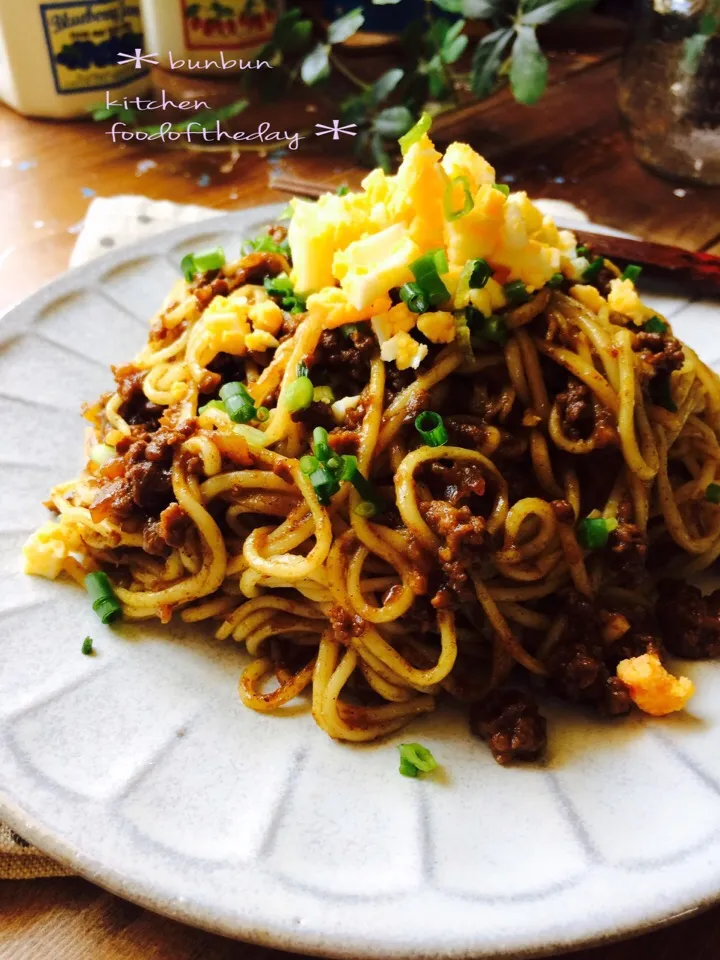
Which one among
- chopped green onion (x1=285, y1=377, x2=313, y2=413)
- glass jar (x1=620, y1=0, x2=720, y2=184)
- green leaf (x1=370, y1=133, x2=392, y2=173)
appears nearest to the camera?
chopped green onion (x1=285, y1=377, x2=313, y2=413)


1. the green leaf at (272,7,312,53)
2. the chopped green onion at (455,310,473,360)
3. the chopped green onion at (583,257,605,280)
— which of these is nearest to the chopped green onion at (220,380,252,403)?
the chopped green onion at (455,310,473,360)

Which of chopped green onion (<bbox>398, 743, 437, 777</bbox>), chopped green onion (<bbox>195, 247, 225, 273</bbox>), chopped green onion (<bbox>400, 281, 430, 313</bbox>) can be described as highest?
chopped green onion (<bbox>400, 281, 430, 313</bbox>)

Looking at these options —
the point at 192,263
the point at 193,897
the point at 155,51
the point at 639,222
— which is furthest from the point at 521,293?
the point at 155,51

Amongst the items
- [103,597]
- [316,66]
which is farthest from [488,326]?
[316,66]

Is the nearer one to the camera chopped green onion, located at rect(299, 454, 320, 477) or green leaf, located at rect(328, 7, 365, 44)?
chopped green onion, located at rect(299, 454, 320, 477)

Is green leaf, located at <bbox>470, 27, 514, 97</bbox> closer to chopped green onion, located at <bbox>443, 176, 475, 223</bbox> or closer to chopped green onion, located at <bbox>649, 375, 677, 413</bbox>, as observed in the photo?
chopped green onion, located at <bbox>443, 176, 475, 223</bbox>

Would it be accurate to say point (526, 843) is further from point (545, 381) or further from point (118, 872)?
point (545, 381)
